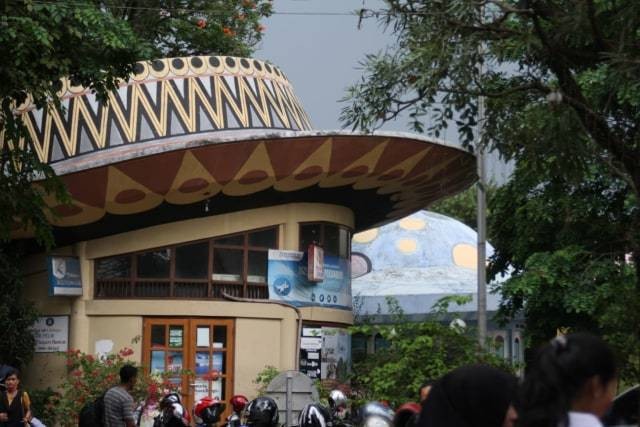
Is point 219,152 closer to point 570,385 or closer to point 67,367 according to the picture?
point 67,367

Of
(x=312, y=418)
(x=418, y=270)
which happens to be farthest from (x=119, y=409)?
(x=418, y=270)

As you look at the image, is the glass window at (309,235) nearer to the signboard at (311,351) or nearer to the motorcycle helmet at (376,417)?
the signboard at (311,351)

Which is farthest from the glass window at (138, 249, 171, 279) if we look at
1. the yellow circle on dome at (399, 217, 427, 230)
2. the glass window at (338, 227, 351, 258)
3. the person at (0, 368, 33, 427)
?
the yellow circle on dome at (399, 217, 427, 230)

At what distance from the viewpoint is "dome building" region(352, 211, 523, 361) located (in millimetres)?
37781

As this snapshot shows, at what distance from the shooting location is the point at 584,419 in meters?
3.82

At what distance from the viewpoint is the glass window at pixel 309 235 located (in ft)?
91.1

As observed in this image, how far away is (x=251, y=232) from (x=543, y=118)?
14977mm

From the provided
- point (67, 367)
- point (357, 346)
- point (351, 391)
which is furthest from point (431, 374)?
point (357, 346)

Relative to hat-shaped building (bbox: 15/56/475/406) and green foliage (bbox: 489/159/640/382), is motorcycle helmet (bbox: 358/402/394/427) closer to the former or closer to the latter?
green foliage (bbox: 489/159/640/382)

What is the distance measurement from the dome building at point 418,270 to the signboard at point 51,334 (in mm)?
10819

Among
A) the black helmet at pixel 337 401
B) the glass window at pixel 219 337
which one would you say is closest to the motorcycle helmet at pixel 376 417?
the black helmet at pixel 337 401

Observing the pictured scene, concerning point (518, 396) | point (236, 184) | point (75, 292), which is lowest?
point (518, 396)

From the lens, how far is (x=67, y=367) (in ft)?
83.8

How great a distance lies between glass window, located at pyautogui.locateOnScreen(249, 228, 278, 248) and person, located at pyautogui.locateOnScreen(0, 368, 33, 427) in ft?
37.7
